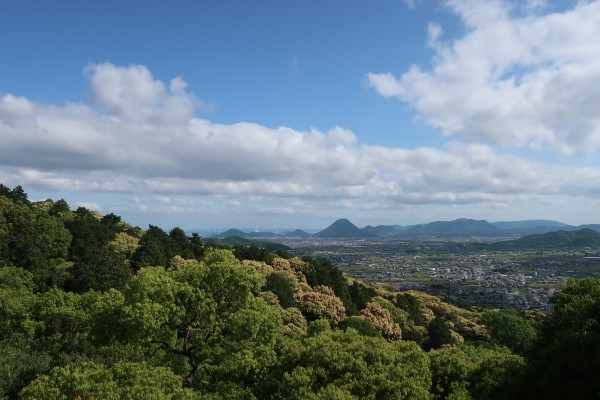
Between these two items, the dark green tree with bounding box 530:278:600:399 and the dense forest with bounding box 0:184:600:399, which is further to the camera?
the dense forest with bounding box 0:184:600:399

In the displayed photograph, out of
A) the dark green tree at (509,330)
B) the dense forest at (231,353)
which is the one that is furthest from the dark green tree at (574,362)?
the dark green tree at (509,330)

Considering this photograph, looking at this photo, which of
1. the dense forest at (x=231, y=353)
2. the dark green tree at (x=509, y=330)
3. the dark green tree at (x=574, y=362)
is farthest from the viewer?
the dark green tree at (x=509, y=330)

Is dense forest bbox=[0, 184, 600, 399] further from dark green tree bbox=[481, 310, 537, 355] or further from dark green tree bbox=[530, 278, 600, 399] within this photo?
dark green tree bbox=[481, 310, 537, 355]

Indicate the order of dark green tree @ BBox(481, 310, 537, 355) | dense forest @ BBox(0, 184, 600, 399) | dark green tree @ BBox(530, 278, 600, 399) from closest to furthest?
dark green tree @ BBox(530, 278, 600, 399) < dense forest @ BBox(0, 184, 600, 399) < dark green tree @ BBox(481, 310, 537, 355)

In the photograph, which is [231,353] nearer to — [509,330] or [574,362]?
[574,362]

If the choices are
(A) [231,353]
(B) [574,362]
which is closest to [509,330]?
(B) [574,362]

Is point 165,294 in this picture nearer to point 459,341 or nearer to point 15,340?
point 15,340

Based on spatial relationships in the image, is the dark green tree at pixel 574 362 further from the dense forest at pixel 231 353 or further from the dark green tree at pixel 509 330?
the dark green tree at pixel 509 330

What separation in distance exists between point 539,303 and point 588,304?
10237cm

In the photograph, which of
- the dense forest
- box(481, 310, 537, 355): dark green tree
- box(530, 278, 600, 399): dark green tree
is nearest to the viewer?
box(530, 278, 600, 399): dark green tree

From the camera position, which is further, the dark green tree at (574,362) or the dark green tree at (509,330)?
the dark green tree at (509,330)

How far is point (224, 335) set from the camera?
19.7 metres

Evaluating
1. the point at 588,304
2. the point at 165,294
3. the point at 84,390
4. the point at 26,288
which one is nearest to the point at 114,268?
the point at 26,288

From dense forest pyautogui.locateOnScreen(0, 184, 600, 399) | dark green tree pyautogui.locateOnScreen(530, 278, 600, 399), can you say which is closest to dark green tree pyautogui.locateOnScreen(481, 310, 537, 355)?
dense forest pyautogui.locateOnScreen(0, 184, 600, 399)
